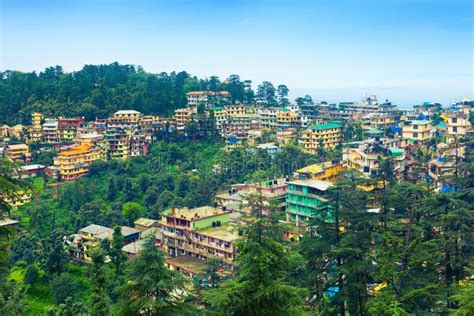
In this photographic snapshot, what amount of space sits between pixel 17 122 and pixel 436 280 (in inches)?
2439

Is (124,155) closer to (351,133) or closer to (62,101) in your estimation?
(62,101)

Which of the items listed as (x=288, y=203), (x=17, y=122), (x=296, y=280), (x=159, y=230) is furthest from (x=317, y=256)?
(x=17, y=122)

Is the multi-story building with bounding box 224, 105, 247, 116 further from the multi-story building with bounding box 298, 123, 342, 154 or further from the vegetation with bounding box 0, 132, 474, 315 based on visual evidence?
the vegetation with bounding box 0, 132, 474, 315

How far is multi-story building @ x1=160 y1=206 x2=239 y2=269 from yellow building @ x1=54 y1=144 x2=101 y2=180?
18.1 meters

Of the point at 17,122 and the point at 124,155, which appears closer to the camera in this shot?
the point at 124,155

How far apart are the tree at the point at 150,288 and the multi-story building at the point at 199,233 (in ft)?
75.3

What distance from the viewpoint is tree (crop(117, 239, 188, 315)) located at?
832cm

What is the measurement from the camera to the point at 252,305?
27.1ft

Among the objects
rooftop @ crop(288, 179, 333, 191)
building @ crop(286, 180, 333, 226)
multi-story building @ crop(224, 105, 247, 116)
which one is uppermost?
multi-story building @ crop(224, 105, 247, 116)

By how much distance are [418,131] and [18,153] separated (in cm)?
4339

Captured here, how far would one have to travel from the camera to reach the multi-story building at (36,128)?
2338 inches

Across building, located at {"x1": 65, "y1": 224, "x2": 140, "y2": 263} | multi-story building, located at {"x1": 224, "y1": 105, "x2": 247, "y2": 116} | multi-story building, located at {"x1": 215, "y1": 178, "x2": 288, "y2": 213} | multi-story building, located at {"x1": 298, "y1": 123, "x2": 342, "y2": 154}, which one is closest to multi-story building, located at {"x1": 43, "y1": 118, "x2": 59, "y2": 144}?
multi-story building, located at {"x1": 224, "y1": 105, "x2": 247, "y2": 116}

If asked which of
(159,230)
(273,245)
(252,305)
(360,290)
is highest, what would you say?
(273,245)

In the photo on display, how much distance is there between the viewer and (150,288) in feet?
27.5
